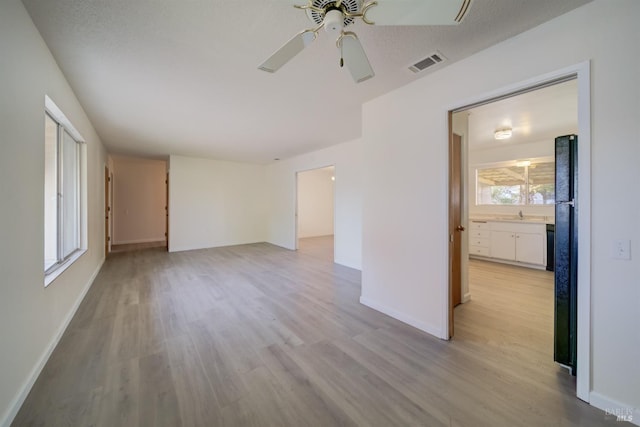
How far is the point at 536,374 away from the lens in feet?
6.16

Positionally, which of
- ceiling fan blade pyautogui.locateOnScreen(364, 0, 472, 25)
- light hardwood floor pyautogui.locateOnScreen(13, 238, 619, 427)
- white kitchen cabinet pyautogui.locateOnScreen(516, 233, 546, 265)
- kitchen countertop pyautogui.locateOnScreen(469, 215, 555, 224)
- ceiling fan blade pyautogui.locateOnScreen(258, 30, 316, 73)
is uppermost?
ceiling fan blade pyautogui.locateOnScreen(364, 0, 472, 25)

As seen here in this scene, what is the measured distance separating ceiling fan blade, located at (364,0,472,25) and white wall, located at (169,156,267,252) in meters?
6.81

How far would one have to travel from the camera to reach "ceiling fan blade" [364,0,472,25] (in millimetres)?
1195

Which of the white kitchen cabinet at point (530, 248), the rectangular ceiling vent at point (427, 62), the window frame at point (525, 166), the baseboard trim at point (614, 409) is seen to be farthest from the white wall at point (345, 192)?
the baseboard trim at point (614, 409)

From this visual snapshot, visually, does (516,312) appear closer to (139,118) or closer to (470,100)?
(470,100)

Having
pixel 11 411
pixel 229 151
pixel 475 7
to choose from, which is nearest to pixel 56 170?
pixel 11 411

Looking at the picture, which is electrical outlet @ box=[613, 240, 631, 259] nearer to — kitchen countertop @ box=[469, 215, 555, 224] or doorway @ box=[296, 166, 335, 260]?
kitchen countertop @ box=[469, 215, 555, 224]

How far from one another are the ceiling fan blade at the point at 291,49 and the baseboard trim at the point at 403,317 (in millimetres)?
2661

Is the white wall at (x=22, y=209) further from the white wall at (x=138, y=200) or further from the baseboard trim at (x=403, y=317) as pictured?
the white wall at (x=138, y=200)

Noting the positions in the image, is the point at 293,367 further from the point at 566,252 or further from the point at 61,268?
the point at 61,268

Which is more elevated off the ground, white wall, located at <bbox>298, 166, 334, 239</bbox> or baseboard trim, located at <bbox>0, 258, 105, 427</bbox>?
white wall, located at <bbox>298, 166, 334, 239</bbox>


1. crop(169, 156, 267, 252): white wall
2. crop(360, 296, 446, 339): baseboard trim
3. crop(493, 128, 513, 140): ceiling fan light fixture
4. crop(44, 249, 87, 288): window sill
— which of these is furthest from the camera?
crop(169, 156, 267, 252): white wall

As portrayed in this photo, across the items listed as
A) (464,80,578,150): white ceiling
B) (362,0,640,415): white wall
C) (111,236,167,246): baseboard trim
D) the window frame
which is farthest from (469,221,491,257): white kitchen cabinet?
(111,236,167,246): baseboard trim

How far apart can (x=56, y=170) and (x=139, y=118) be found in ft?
4.58
